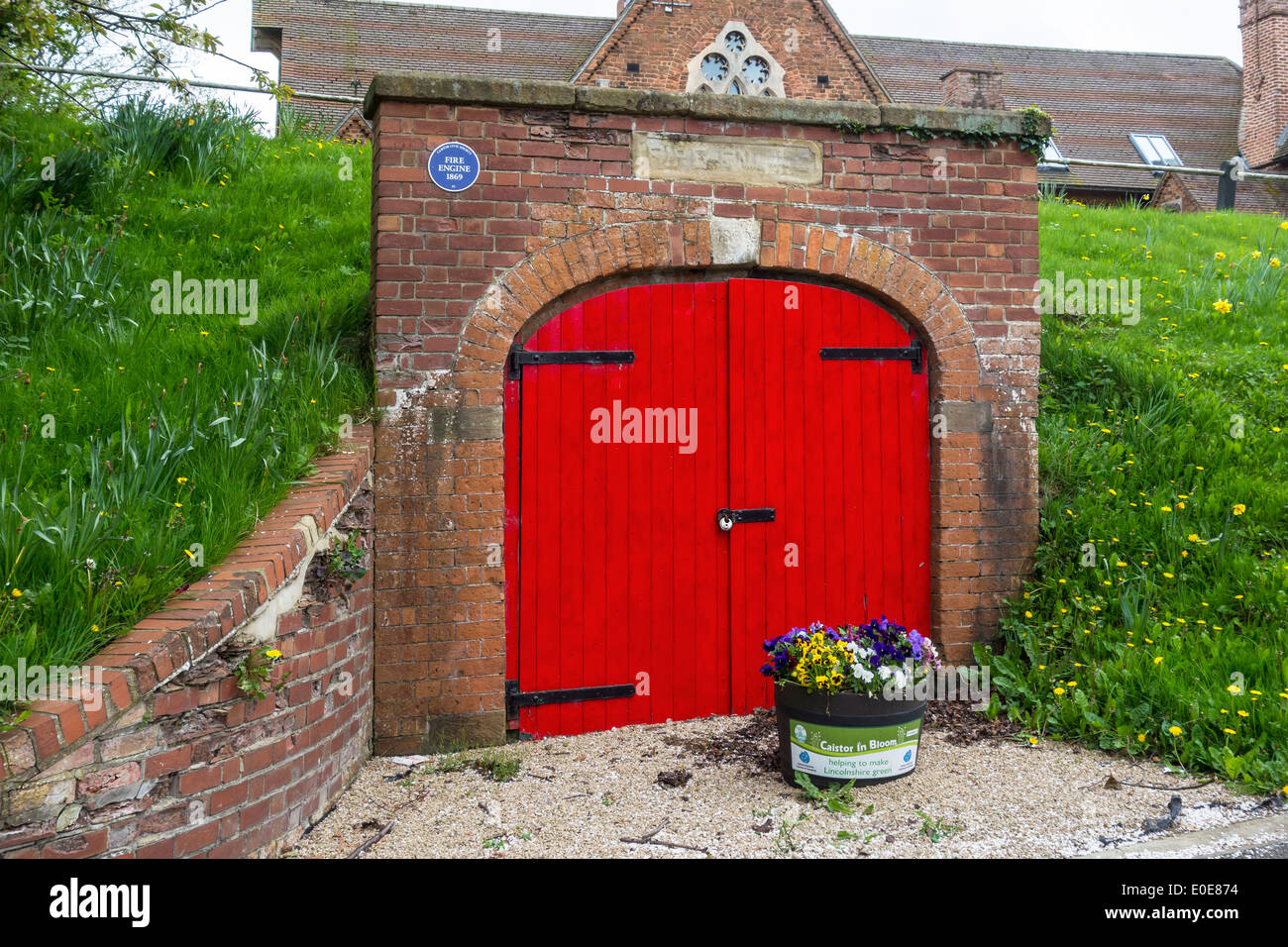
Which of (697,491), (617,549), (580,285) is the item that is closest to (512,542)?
(617,549)

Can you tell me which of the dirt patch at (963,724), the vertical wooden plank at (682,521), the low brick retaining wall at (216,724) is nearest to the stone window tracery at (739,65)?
the vertical wooden plank at (682,521)

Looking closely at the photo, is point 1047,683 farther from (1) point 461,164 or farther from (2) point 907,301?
(1) point 461,164

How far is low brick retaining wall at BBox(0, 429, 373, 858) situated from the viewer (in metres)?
2.71

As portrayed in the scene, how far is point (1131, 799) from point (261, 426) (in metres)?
4.46

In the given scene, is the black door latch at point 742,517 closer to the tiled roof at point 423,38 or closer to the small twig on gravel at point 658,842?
the small twig on gravel at point 658,842

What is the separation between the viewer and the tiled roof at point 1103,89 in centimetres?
2402

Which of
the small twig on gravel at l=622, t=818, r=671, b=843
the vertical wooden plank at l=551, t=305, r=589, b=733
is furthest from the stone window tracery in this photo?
the small twig on gravel at l=622, t=818, r=671, b=843

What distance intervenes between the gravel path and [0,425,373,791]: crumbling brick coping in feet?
3.79

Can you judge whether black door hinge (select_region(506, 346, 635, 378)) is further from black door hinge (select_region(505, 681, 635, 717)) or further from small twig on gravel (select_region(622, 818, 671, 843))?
small twig on gravel (select_region(622, 818, 671, 843))

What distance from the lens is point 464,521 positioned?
4879mm

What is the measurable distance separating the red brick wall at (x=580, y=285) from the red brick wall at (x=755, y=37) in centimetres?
1508

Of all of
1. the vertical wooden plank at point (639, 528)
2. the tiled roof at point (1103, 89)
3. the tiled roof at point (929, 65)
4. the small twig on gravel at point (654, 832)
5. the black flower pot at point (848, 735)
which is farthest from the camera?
the tiled roof at point (1103, 89)

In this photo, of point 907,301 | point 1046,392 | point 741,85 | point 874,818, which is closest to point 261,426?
point 874,818

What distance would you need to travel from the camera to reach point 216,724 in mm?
3291
